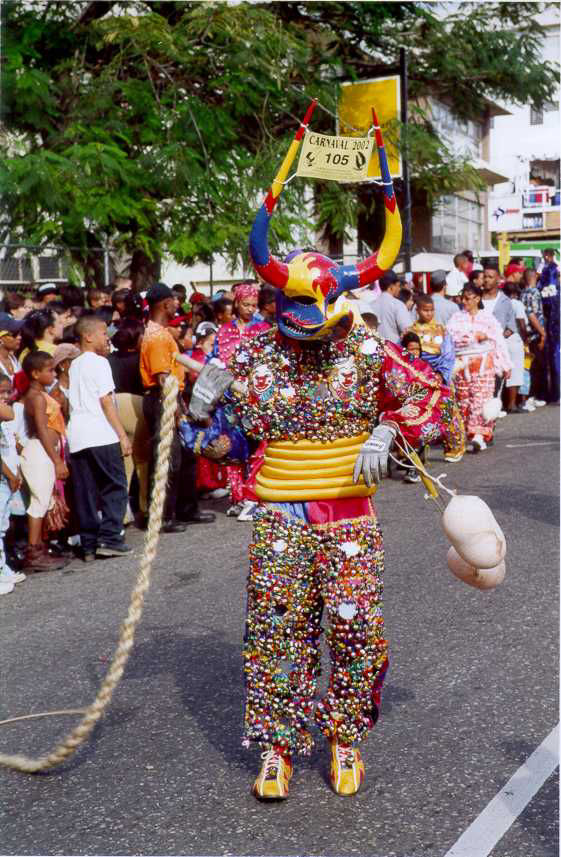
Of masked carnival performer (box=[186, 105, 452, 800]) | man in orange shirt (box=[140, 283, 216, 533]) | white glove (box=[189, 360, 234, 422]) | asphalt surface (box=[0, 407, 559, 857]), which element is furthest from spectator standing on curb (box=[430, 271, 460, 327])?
white glove (box=[189, 360, 234, 422])

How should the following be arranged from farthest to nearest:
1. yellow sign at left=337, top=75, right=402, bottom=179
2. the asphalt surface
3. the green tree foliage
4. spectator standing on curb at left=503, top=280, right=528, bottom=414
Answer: yellow sign at left=337, top=75, right=402, bottom=179, spectator standing on curb at left=503, top=280, right=528, bottom=414, the green tree foliage, the asphalt surface

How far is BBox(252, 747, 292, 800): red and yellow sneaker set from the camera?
3.78 m

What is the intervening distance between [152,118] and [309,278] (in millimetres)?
9909

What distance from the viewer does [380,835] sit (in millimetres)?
3520

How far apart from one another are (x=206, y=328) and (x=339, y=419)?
5608 millimetres

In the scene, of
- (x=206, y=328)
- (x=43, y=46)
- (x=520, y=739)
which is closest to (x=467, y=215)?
(x=43, y=46)

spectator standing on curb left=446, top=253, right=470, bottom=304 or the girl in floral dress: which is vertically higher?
spectator standing on curb left=446, top=253, right=470, bottom=304

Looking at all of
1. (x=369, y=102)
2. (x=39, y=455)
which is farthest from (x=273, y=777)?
(x=369, y=102)

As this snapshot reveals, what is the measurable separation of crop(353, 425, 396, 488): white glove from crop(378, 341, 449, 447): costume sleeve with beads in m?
0.15

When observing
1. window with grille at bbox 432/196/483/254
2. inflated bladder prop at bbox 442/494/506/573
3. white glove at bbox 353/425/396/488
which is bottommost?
inflated bladder prop at bbox 442/494/506/573

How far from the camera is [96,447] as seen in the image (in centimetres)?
757

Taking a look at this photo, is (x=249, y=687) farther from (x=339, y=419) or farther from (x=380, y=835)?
(x=339, y=419)

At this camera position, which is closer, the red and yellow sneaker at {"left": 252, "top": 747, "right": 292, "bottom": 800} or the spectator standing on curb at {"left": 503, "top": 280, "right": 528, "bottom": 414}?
the red and yellow sneaker at {"left": 252, "top": 747, "right": 292, "bottom": 800}

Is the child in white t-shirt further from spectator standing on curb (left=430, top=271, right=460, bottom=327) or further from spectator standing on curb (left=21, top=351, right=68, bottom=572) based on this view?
spectator standing on curb (left=430, top=271, right=460, bottom=327)
